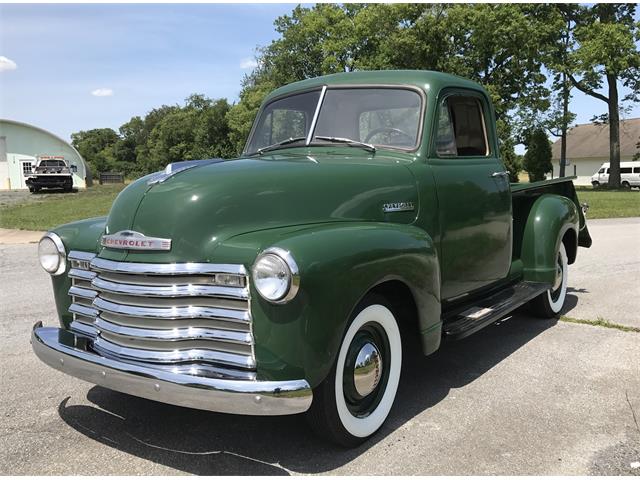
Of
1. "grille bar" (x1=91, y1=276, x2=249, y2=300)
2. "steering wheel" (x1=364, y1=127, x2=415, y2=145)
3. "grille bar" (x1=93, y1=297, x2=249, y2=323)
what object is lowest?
"grille bar" (x1=93, y1=297, x2=249, y2=323)

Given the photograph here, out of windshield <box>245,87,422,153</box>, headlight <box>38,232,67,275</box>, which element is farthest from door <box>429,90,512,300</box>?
headlight <box>38,232,67,275</box>

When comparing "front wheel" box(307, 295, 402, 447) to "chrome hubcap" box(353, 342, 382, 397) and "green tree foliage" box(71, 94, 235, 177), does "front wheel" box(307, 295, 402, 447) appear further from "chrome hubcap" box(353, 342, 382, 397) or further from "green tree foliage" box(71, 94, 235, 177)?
"green tree foliage" box(71, 94, 235, 177)

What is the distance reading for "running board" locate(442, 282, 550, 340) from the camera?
12.4 ft

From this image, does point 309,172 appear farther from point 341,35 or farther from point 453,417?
point 341,35

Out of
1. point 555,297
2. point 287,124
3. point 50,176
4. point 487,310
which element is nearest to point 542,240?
point 555,297

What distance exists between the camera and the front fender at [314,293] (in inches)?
100

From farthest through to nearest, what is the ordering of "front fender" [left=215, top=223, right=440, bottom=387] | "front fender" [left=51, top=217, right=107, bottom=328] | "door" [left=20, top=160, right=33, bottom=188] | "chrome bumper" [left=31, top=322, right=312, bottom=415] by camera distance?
"door" [left=20, top=160, right=33, bottom=188] < "front fender" [left=51, top=217, right=107, bottom=328] < "front fender" [left=215, top=223, right=440, bottom=387] < "chrome bumper" [left=31, top=322, right=312, bottom=415]

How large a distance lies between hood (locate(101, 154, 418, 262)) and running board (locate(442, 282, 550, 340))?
2.71 ft

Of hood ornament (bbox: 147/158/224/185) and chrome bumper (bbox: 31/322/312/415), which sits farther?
hood ornament (bbox: 147/158/224/185)

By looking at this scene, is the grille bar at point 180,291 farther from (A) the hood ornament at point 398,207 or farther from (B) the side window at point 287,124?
(B) the side window at point 287,124

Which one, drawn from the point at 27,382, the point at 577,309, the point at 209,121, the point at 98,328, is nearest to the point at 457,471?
the point at 98,328

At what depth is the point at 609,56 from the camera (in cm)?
3008

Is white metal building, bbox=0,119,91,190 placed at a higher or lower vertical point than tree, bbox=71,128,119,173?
lower

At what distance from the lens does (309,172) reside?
3.24 m
